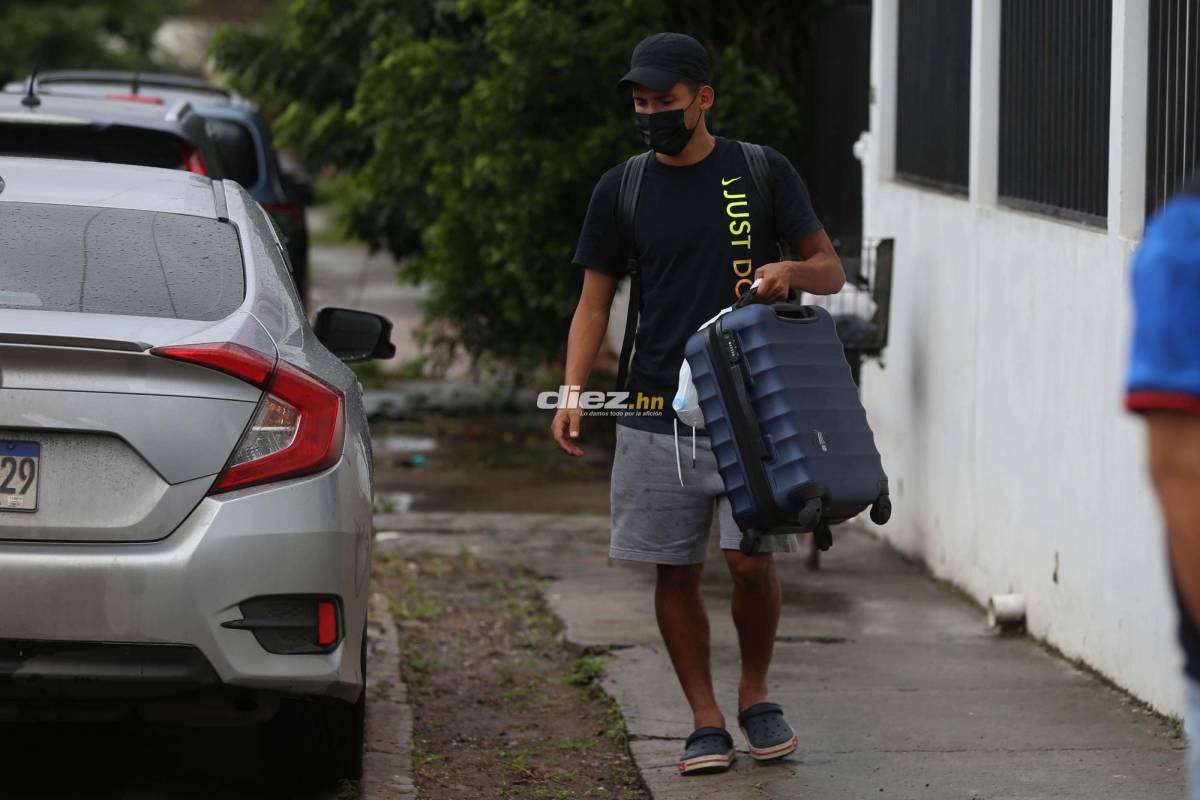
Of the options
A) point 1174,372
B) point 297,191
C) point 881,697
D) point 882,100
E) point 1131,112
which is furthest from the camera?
point 297,191

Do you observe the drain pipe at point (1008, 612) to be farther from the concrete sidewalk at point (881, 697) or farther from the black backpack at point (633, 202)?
the black backpack at point (633, 202)

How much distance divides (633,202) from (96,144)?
113 inches

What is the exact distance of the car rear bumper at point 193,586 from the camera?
3943 mm

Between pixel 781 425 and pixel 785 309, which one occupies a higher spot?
pixel 785 309

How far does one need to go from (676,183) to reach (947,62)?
346 centimetres

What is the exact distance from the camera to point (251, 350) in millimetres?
4180

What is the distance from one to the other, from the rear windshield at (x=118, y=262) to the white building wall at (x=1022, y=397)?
7.78ft

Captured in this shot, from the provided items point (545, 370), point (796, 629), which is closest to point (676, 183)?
point (796, 629)

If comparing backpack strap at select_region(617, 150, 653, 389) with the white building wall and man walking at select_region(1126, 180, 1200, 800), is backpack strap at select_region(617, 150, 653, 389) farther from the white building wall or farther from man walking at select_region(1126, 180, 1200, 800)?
man walking at select_region(1126, 180, 1200, 800)

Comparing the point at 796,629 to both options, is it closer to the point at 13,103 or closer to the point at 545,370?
the point at 13,103

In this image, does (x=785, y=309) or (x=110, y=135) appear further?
(x=110, y=135)

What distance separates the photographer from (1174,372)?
2.22 meters

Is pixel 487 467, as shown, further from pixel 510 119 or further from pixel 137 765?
pixel 137 765
